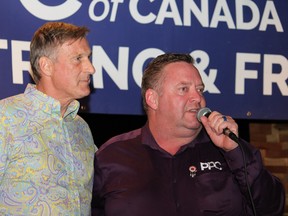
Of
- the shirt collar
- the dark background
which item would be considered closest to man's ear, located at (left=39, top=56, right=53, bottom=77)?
the shirt collar

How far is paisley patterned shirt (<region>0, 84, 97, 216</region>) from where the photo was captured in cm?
255

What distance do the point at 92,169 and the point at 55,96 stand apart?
0.38 metres

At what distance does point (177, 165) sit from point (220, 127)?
457 millimetres

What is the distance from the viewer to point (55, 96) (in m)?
2.81

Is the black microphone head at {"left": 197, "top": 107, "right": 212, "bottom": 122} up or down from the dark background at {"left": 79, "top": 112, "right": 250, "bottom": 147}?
up

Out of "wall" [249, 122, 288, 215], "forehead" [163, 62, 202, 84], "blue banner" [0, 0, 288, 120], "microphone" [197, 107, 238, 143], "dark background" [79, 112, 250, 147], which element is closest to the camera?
"microphone" [197, 107, 238, 143]

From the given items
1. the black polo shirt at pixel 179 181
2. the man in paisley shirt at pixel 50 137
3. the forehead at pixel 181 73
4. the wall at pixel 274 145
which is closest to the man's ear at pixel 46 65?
the man in paisley shirt at pixel 50 137

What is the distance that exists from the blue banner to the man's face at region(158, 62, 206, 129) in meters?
0.46

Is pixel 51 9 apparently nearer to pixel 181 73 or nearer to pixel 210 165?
pixel 181 73

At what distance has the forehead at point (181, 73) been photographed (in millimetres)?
3029

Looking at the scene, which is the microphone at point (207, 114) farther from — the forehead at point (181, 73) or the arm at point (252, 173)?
the forehead at point (181, 73)

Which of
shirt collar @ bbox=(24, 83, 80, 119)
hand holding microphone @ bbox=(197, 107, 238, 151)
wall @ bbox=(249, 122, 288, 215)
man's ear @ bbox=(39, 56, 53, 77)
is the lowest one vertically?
wall @ bbox=(249, 122, 288, 215)

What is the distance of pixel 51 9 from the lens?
3439mm

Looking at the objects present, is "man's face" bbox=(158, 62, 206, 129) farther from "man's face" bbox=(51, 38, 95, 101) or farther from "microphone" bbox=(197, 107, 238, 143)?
"man's face" bbox=(51, 38, 95, 101)
